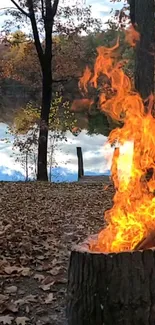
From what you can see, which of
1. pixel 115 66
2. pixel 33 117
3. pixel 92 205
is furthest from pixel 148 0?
pixel 33 117

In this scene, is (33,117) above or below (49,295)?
above

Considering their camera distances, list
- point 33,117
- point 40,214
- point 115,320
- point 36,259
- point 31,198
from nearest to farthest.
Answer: point 115,320, point 36,259, point 40,214, point 31,198, point 33,117

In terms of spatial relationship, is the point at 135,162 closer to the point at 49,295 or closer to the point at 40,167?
the point at 49,295

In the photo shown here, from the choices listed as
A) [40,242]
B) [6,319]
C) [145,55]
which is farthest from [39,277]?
[145,55]

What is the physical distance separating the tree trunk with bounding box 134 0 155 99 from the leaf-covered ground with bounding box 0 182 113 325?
268 centimetres

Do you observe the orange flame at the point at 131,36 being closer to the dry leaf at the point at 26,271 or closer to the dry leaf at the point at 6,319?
the dry leaf at the point at 26,271

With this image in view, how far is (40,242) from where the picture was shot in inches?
263

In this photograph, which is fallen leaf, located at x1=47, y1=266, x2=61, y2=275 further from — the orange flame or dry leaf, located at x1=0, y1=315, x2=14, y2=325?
the orange flame

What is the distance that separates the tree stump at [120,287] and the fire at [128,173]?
35 cm

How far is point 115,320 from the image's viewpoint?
3641 mm

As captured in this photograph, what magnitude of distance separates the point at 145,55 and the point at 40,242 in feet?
18.3

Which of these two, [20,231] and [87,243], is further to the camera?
[20,231]

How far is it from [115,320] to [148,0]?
765 centimetres

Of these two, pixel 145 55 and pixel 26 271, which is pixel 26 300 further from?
pixel 145 55
